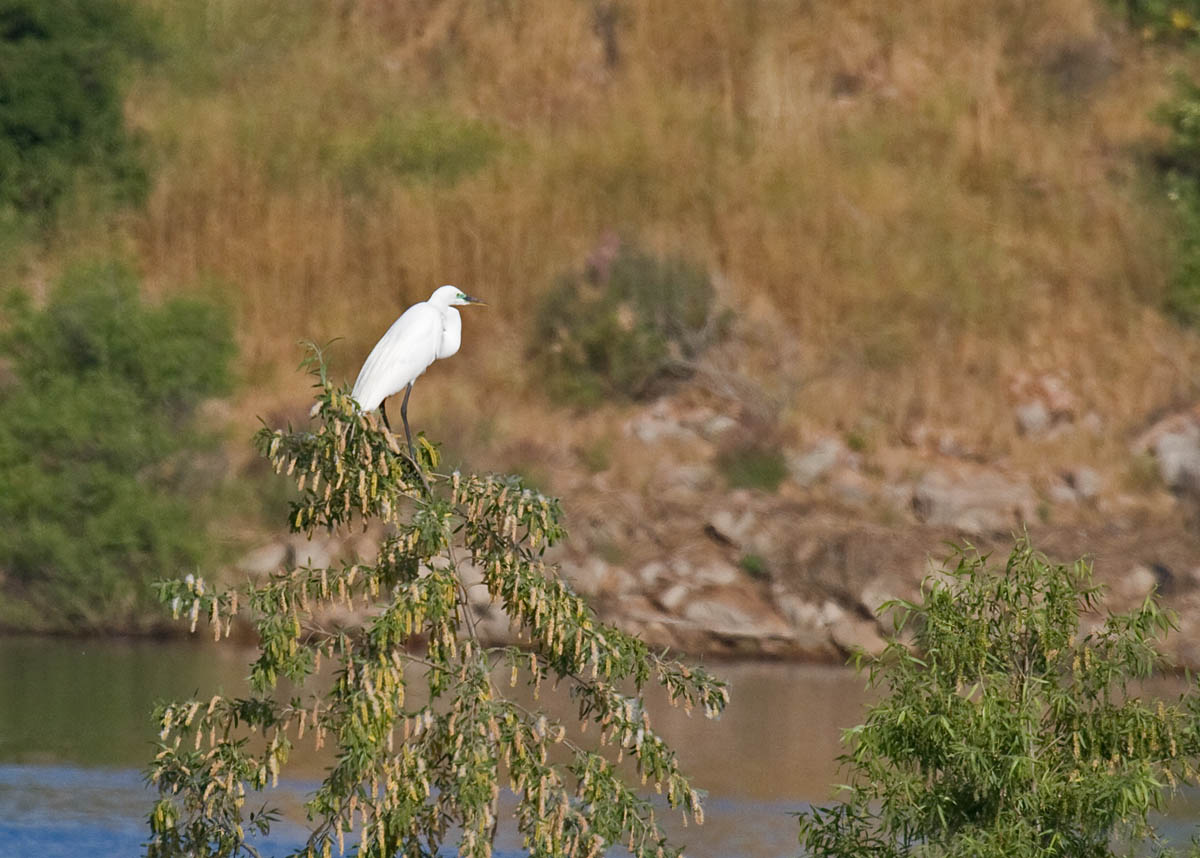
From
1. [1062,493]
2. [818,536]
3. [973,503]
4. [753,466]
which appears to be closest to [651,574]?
[818,536]

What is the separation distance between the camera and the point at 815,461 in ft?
69.1

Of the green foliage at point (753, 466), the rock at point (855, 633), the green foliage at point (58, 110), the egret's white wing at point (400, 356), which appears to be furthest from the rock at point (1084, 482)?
the egret's white wing at point (400, 356)

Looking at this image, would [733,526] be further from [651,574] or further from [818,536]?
[651,574]

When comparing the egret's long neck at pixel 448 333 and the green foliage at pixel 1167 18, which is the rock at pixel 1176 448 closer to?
the green foliage at pixel 1167 18

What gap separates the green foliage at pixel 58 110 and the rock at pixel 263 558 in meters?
7.48

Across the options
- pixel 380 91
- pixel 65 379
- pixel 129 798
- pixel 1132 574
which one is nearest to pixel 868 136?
pixel 380 91

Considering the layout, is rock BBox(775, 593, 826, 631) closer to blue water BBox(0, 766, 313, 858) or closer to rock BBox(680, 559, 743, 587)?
rock BBox(680, 559, 743, 587)

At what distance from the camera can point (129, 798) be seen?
12828 mm

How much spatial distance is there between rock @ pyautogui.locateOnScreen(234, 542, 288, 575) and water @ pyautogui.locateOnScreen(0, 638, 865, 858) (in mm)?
1040

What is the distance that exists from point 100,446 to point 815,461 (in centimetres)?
760

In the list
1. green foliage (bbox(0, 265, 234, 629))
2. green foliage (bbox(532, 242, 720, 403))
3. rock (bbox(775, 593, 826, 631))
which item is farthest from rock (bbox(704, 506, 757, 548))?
green foliage (bbox(0, 265, 234, 629))

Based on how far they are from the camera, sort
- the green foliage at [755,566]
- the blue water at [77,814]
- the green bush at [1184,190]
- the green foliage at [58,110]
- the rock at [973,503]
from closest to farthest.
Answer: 1. the blue water at [77,814]
2. the green foliage at [755,566]
3. the rock at [973,503]
4. the green bush at [1184,190]
5. the green foliage at [58,110]

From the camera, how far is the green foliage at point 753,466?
67.4ft

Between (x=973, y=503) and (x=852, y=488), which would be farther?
(x=852, y=488)
